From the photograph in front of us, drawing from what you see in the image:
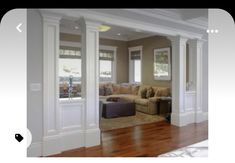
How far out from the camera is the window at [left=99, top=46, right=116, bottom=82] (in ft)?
22.2

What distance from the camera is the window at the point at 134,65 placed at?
6.93 meters

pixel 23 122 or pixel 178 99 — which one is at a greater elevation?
pixel 23 122

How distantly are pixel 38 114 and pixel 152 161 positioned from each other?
2020 mm

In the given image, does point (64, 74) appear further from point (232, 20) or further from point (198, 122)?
point (232, 20)

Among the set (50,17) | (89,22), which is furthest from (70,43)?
(50,17)

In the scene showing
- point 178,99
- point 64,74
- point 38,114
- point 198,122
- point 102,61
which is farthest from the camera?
point 102,61

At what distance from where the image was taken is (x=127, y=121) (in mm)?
4328

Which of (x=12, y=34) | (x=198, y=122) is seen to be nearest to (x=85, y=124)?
(x=12, y=34)

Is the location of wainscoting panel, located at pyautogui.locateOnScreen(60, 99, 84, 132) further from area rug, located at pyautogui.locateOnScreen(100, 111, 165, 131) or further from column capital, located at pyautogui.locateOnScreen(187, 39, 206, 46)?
column capital, located at pyautogui.locateOnScreen(187, 39, 206, 46)

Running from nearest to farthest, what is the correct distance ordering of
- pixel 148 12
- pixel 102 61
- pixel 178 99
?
pixel 148 12, pixel 178 99, pixel 102 61

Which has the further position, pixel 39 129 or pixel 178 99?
pixel 178 99

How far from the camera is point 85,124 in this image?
2826 millimetres

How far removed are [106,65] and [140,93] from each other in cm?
179

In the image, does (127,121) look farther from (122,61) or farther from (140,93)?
(122,61)
